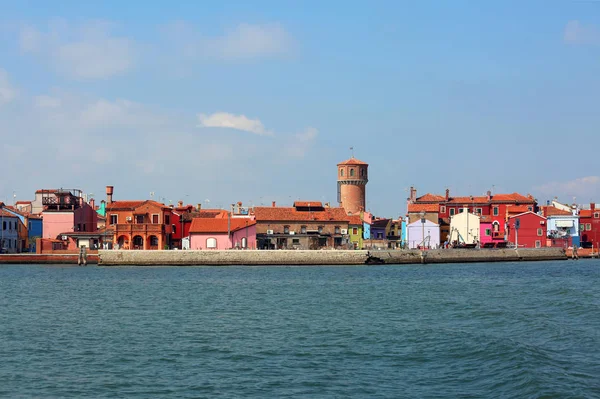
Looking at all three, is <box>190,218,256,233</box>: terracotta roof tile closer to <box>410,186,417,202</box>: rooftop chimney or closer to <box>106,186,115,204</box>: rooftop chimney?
<box>106,186,115,204</box>: rooftop chimney

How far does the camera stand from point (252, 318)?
35375mm


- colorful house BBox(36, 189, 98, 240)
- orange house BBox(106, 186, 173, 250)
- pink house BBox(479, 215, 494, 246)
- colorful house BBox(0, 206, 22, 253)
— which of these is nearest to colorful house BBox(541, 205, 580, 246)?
pink house BBox(479, 215, 494, 246)

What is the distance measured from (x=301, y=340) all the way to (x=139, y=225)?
58975 millimetres

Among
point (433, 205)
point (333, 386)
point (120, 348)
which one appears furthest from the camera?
point (433, 205)

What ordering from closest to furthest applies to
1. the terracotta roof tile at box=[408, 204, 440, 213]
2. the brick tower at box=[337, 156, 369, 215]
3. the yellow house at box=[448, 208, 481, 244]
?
the yellow house at box=[448, 208, 481, 244] → the terracotta roof tile at box=[408, 204, 440, 213] → the brick tower at box=[337, 156, 369, 215]

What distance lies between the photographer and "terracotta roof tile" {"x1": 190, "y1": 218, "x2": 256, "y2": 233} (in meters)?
87.7

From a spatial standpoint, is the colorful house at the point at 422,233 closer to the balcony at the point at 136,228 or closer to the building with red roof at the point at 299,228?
the building with red roof at the point at 299,228

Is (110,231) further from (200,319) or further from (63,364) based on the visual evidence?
(63,364)

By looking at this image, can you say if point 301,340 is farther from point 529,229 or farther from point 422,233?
point 529,229

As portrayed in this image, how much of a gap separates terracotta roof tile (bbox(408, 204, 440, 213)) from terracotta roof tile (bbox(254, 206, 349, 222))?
11.4 metres

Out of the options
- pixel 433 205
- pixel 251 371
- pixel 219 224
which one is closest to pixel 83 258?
pixel 219 224

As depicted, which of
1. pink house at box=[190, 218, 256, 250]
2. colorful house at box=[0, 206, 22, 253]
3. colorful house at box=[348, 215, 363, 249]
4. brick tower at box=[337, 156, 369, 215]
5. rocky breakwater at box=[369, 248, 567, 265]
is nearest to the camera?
rocky breakwater at box=[369, 248, 567, 265]

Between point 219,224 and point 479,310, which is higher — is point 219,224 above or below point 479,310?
above

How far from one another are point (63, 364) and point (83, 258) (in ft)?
195
